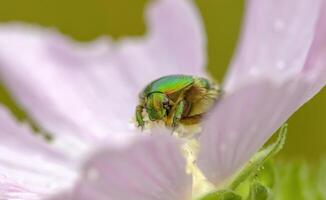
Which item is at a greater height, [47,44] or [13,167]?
[47,44]

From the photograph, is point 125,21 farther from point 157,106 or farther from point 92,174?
point 92,174

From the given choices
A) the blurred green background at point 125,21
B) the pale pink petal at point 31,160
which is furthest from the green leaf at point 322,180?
the blurred green background at point 125,21

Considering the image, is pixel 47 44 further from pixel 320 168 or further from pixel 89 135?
pixel 320 168

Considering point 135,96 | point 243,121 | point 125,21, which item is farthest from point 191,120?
point 125,21

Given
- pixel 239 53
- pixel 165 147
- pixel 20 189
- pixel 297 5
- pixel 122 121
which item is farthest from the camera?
pixel 122 121

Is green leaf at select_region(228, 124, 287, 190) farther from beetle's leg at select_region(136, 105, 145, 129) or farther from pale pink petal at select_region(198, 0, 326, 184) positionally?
beetle's leg at select_region(136, 105, 145, 129)

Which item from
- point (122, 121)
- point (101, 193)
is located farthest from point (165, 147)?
point (122, 121)
